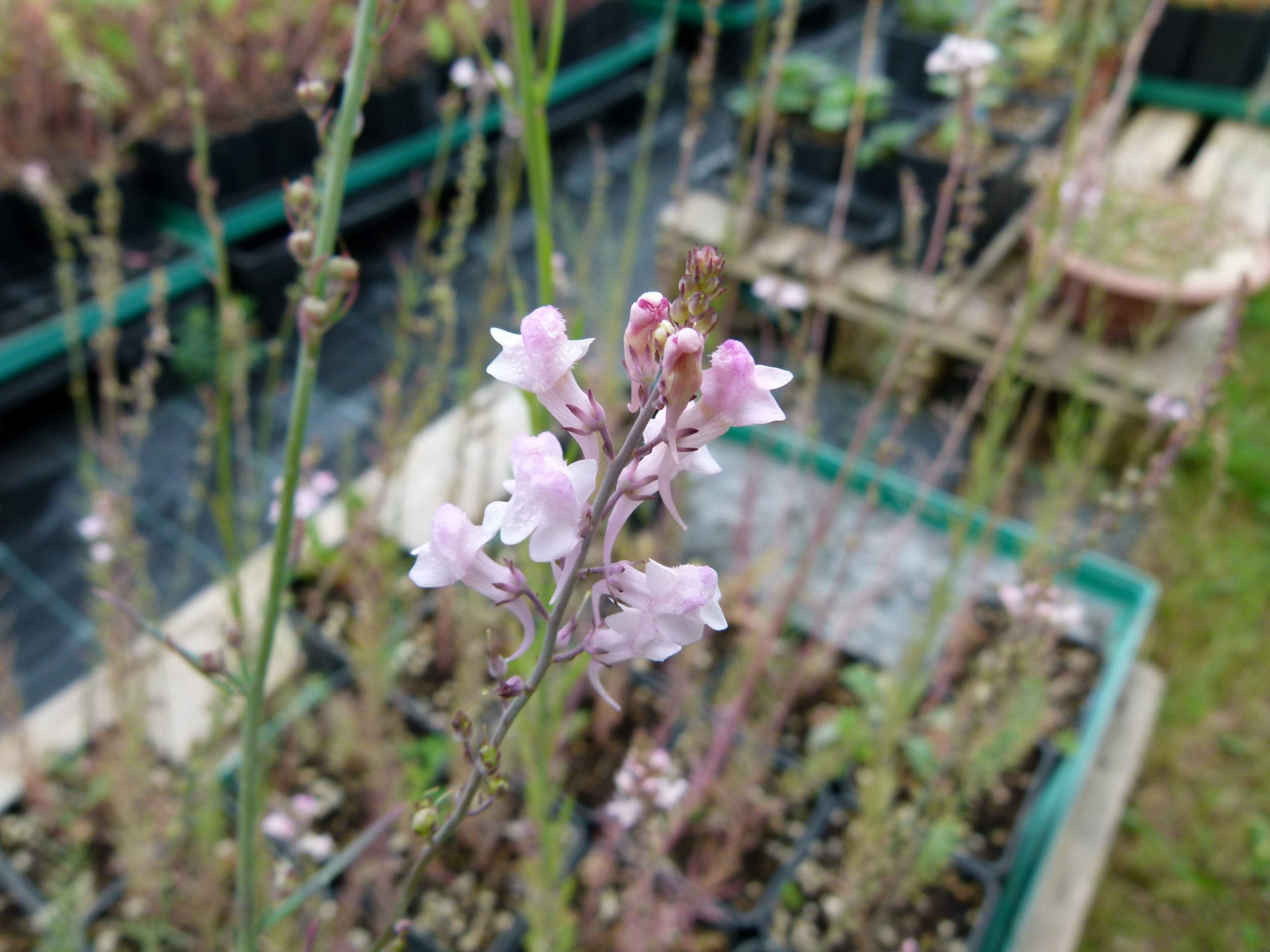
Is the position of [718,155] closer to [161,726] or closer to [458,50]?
[458,50]

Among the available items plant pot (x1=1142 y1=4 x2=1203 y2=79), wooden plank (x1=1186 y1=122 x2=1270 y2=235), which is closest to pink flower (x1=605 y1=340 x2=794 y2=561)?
wooden plank (x1=1186 y1=122 x2=1270 y2=235)

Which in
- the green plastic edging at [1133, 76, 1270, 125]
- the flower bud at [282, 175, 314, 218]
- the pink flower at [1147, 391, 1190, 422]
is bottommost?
the green plastic edging at [1133, 76, 1270, 125]

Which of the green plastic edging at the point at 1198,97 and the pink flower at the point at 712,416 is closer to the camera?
the pink flower at the point at 712,416

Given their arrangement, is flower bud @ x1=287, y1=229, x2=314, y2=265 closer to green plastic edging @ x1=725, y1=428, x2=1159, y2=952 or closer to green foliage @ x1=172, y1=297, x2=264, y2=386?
green plastic edging @ x1=725, y1=428, x2=1159, y2=952

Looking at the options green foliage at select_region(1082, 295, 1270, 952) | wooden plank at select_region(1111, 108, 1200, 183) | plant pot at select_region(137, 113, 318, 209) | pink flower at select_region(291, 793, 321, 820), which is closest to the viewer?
pink flower at select_region(291, 793, 321, 820)

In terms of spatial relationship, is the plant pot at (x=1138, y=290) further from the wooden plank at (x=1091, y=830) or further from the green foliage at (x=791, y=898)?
the green foliage at (x=791, y=898)

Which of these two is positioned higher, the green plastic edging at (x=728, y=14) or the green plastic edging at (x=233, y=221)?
the green plastic edging at (x=728, y=14)

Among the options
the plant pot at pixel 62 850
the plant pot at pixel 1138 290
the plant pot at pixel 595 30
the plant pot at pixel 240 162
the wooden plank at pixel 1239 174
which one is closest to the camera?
the plant pot at pixel 62 850

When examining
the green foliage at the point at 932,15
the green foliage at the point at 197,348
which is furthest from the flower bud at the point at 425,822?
the green foliage at the point at 932,15
